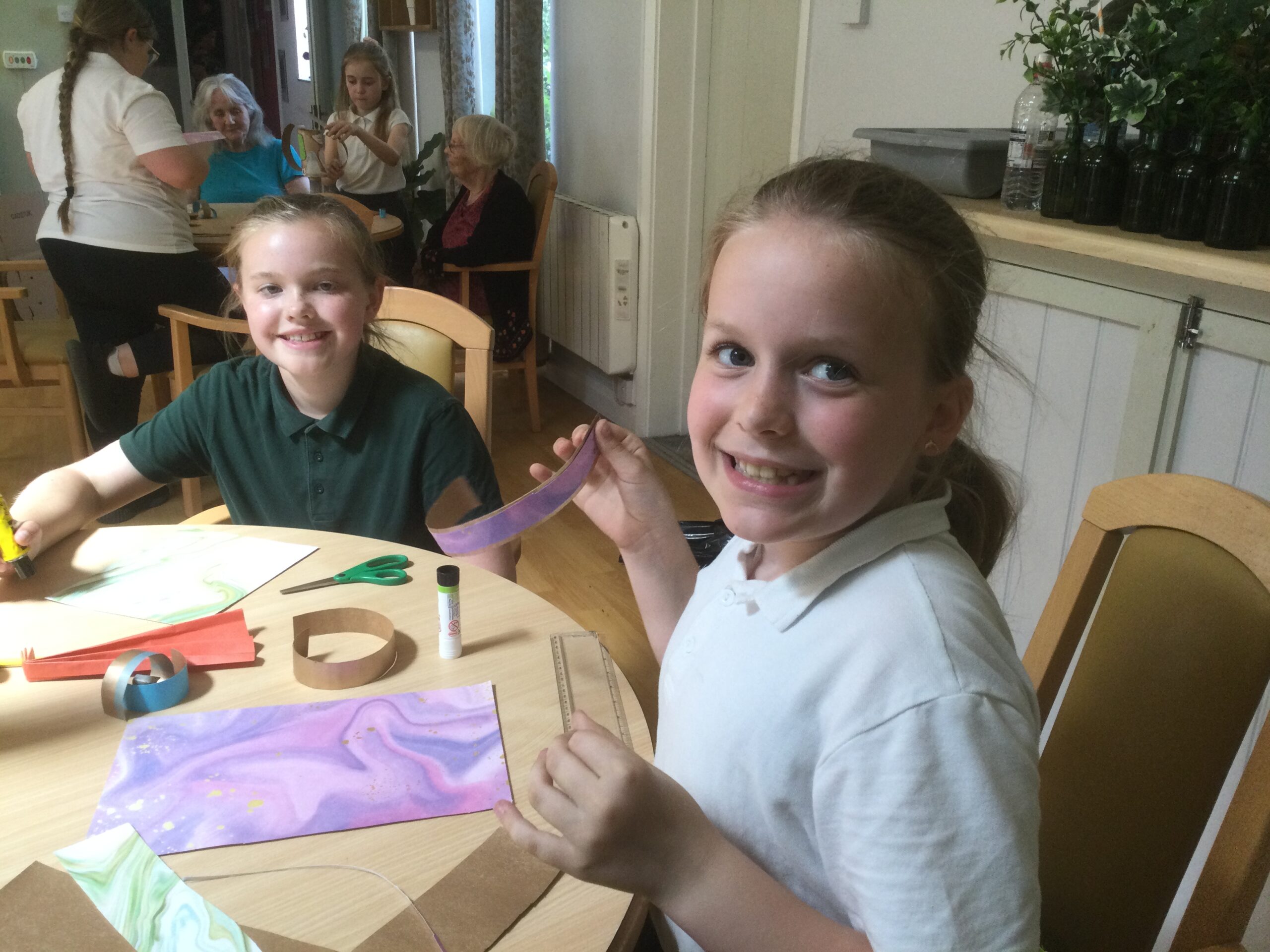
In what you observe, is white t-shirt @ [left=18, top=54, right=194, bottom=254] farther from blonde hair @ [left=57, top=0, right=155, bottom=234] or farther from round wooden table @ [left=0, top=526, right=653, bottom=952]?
round wooden table @ [left=0, top=526, right=653, bottom=952]

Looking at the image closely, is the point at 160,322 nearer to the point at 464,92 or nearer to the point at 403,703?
the point at 464,92

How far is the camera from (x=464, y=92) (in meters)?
4.83

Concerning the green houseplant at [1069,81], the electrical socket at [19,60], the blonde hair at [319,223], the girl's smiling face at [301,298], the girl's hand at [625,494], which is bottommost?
the girl's hand at [625,494]

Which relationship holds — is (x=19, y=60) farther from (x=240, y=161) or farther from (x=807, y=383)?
(x=807, y=383)

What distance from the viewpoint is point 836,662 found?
2.26 ft

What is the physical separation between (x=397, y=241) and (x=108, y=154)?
4.95ft

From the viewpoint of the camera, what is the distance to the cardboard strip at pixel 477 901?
0.72 meters

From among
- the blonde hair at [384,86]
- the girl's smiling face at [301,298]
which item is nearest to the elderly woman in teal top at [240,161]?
the blonde hair at [384,86]

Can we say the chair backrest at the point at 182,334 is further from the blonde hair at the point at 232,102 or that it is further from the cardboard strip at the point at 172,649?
the blonde hair at the point at 232,102

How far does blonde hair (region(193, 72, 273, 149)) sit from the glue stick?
3948 millimetres

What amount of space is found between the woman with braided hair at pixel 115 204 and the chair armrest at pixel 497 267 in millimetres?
893

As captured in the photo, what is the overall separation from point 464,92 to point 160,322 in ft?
7.25

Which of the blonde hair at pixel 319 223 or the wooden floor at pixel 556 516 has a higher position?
the blonde hair at pixel 319 223

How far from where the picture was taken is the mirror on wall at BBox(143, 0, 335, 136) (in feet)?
19.2
